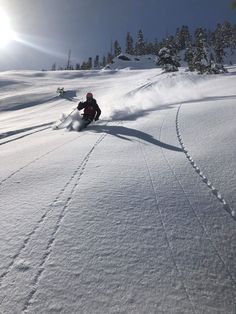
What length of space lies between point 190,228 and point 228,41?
125755 millimetres

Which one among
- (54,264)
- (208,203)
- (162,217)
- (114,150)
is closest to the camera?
(54,264)

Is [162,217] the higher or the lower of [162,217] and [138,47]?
the lower

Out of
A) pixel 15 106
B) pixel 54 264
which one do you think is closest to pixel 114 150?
pixel 54 264

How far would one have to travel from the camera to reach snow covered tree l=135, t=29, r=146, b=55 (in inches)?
4727

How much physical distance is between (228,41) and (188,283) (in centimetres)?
12668

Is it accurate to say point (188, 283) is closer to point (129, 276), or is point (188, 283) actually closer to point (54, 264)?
point (129, 276)

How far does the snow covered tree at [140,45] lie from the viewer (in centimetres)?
12006

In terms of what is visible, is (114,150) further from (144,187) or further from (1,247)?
(1,247)

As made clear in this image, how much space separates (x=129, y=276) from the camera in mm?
3010

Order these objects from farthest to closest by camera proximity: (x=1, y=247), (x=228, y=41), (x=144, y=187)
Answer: (x=228, y=41) < (x=144, y=187) < (x=1, y=247)

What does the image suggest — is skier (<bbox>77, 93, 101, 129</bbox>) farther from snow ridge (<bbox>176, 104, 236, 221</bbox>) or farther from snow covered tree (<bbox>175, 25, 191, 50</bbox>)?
→ snow covered tree (<bbox>175, 25, 191, 50</bbox>)

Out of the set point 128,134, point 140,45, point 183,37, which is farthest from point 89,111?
point 183,37

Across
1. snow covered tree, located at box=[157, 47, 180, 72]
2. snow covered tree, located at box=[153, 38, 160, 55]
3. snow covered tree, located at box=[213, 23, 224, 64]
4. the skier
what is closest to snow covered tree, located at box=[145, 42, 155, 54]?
snow covered tree, located at box=[153, 38, 160, 55]

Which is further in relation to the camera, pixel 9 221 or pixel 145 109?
pixel 145 109
